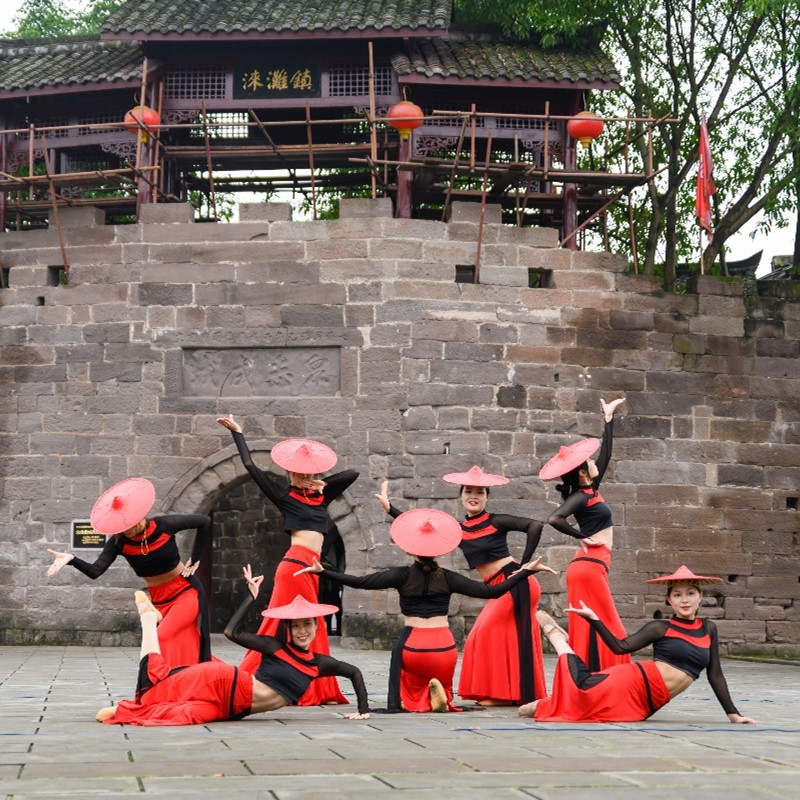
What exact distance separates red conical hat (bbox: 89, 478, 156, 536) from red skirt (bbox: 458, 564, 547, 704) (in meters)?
2.22

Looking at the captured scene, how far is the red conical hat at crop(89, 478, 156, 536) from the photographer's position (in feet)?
26.4

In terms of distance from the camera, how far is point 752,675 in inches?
478

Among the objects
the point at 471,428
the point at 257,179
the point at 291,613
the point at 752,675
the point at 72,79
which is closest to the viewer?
the point at 291,613

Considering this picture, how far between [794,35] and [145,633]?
45.2ft

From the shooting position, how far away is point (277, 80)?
15.8 meters

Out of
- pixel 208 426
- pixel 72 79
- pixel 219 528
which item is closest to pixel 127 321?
pixel 208 426

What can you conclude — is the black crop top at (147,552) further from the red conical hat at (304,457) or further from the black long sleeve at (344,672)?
the black long sleeve at (344,672)

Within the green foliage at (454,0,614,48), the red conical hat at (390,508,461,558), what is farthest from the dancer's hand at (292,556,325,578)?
the green foliage at (454,0,614,48)

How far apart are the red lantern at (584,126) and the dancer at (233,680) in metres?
8.58

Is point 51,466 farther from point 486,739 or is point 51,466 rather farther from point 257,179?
point 486,739

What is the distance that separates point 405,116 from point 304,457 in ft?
21.4

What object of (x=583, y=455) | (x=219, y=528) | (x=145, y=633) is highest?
(x=583, y=455)

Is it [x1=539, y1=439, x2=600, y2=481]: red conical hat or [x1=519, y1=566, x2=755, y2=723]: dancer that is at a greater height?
[x1=539, y1=439, x2=600, y2=481]: red conical hat

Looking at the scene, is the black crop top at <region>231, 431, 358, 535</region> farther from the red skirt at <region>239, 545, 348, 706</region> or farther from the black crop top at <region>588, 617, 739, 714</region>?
the black crop top at <region>588, 617, 739, 714</region>
